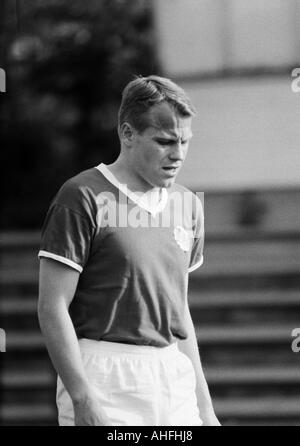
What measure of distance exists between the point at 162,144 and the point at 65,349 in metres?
0.48

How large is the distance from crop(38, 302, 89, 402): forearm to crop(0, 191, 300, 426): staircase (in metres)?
3.28

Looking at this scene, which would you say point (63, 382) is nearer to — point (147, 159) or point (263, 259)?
point (147, 159)

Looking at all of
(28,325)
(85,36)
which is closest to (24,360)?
(28,325)

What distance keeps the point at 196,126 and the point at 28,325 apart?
1.49 m

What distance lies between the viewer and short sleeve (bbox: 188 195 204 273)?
232cm

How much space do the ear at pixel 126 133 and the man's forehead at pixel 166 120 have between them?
0.05 m

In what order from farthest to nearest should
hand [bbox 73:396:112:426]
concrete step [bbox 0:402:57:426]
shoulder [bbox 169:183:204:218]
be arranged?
concrete step [bbox 0:402:57:426], shoulder [bbox 169:183:204:218], hand [bbox 73:396:112:426]

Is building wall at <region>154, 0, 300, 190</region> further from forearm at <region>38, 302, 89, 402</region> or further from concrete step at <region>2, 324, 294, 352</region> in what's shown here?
forearm at <region>38, 302, 89, 402</region>

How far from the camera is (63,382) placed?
6.88 feet

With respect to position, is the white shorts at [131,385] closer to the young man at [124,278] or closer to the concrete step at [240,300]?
the young man at [124,278]

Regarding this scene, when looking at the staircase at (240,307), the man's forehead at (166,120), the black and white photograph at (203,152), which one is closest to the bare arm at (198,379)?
the man's forehead at (166,120)

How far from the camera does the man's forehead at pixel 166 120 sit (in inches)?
85.0

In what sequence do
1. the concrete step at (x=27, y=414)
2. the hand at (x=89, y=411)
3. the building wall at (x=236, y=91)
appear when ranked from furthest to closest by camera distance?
the concrete step at (x=27, y=414)
the building wall at (x=236, y=91)
the hand at (x=89, y=411)

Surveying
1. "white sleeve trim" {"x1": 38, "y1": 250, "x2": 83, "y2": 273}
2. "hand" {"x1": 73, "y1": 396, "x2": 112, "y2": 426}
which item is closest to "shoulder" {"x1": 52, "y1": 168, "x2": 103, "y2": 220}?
"white sleeve trim" {"x1": 38, "y1": 250, "x2": 83, "y2": 273}
